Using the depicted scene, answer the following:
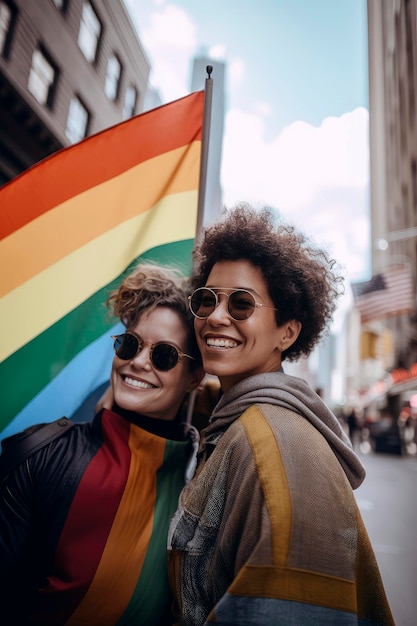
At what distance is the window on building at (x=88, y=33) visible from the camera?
26.9 ft

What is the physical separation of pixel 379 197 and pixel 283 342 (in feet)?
159

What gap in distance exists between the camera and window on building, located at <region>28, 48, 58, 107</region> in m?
8.75

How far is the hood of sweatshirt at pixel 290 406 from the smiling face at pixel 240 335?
0.14 metres

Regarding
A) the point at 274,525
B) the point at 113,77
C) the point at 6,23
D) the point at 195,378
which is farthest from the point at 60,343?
the point at 113,77

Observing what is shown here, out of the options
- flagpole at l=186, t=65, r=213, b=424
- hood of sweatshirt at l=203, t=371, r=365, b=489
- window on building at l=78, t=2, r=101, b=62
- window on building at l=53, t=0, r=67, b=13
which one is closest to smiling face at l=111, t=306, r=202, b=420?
hood of sweatshirt at l=203, t=371, r=365, b=489

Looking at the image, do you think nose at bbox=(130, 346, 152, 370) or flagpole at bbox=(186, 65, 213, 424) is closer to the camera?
nose at bbox=(130, 346, 152, 370)

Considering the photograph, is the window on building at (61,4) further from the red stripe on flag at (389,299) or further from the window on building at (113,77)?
the red stripe on flag at (389,299)

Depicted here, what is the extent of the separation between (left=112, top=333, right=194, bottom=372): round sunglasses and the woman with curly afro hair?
23 centimetres

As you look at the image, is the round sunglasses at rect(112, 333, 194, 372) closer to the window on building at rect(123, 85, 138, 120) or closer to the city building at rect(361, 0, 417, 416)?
the window on building at rect(123, 85, 138, 120)

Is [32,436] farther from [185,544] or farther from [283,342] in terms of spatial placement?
[283,342]

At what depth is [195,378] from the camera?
7.78 ft

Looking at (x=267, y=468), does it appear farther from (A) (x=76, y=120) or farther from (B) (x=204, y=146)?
(A) (x=76, y=120)

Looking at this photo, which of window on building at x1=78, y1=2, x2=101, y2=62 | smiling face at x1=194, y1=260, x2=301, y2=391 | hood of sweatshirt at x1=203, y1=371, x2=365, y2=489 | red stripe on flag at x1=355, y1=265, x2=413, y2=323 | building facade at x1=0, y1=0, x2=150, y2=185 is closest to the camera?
hood of sweatshirt at x1=203, y1=371, x2=365, y2=489

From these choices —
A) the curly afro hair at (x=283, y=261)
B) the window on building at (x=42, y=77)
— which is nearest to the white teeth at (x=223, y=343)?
the curly afro hair at (x=283, y=261)
